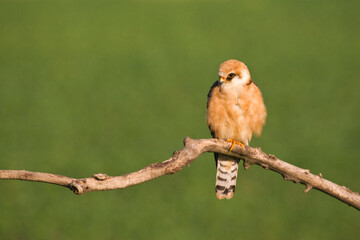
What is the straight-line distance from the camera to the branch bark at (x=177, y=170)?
341cm

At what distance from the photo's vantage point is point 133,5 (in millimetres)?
28906

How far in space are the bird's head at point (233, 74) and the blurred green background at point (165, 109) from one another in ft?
17.5

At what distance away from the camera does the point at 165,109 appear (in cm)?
1720

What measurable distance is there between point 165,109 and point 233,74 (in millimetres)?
→ 12444

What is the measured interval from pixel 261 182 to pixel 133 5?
738 inches

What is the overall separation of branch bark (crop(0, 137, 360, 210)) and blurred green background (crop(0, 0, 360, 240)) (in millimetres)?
5648

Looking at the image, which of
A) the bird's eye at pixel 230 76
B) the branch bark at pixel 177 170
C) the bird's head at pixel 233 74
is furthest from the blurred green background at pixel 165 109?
the branch bark at pixel 177 170

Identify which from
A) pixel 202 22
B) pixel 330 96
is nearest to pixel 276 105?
pixel 330 96

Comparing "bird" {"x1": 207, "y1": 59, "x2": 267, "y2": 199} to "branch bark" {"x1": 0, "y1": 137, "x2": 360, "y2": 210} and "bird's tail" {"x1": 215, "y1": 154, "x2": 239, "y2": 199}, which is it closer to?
"bird's tail" {"x1": 215, "y1": 154, "x2": 239, "y2": 199}

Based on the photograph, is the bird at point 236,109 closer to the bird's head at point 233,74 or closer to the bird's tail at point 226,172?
the bird's head at point 233,74

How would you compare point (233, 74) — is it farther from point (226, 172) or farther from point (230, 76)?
point (226, 172)

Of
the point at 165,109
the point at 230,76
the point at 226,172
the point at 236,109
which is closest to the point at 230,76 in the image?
the point at 230,76

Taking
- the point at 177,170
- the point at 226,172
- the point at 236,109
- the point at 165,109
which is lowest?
the point at 177,170

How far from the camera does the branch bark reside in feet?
11.2
